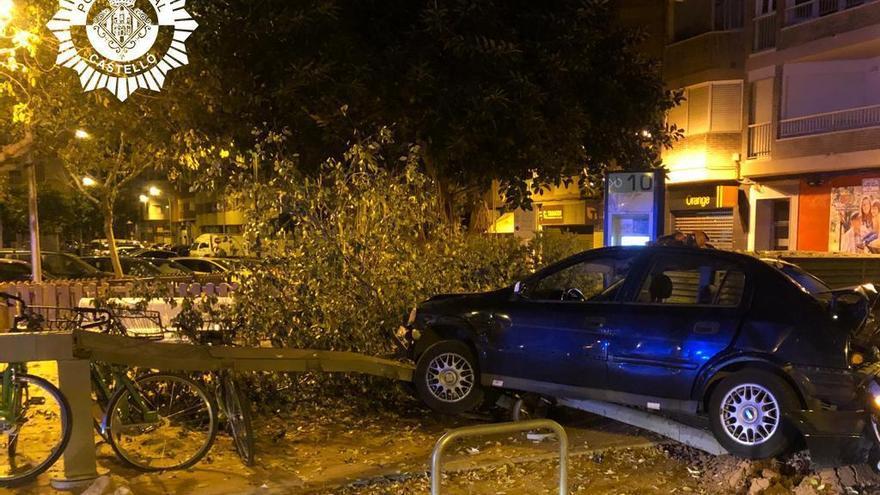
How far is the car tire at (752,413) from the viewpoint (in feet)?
16.0

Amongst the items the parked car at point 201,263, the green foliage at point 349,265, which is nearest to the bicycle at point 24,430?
the green foliage at point 349,265

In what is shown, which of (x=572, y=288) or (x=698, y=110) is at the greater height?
(x=698, y=110)

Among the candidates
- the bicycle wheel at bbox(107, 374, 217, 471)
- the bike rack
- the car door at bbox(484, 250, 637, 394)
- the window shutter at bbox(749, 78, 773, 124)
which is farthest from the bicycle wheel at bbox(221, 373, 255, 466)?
the window shutter at bbox(749, 78, 773, 124)

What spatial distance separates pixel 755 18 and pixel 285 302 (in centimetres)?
1806

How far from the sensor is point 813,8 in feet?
59.4

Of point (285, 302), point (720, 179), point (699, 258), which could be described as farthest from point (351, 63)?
point (720, 179)

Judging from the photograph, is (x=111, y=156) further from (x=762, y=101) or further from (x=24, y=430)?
(x=762, y=101)

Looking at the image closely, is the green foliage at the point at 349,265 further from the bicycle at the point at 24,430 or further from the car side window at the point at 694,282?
the car side window at the point at 694,282

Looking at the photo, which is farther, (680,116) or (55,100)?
(680,116)

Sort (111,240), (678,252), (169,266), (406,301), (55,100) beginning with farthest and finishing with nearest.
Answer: (111,240)
(169,266)
(55,100)
(406,301)
(678,252)

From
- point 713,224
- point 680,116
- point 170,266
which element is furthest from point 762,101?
point 170,266

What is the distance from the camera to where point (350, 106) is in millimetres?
9273

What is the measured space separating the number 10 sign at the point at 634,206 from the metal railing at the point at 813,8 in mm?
11482

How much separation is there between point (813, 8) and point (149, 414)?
19.4 m
